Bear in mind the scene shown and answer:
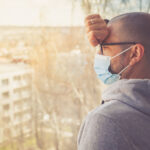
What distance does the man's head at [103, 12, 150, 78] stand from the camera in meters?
0.72

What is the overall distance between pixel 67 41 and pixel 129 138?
1.98m

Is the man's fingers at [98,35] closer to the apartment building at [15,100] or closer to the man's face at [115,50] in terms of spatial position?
the man's face at [115,50]

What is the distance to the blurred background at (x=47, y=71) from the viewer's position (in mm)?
2318

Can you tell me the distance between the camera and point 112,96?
2.02ft

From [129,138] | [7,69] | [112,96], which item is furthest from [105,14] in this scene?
[129,138]

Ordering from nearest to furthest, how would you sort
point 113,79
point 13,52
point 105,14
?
1. point 113,79
2. point 105,14
3. point 13,52

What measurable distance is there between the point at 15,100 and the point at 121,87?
2.07m

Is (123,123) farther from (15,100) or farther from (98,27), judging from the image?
(15,100)

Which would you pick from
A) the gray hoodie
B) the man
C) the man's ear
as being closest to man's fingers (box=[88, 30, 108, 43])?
the man

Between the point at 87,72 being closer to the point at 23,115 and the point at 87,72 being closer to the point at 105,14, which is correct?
the point at 105,14

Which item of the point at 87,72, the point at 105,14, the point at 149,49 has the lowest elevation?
the point at 87,72

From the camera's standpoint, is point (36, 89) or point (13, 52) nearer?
point (13, 52)

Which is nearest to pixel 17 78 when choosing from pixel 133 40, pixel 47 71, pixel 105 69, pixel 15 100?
pixel 15 100

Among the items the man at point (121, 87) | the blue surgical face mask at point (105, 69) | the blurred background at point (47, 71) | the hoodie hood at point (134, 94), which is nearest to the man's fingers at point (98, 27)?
the man at point (121, 87)
